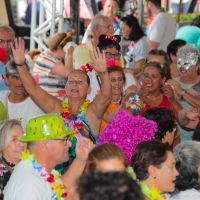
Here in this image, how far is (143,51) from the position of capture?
8945mm

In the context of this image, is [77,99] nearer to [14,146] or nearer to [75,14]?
[14,146]

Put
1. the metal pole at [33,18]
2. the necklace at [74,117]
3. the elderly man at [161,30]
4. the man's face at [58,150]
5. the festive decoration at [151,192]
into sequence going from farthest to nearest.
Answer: the metal pole at [33,18], the elderly man at [161,30], the necklace at [74,117], the man's face at [58,150], the festive decoration at [151,192]

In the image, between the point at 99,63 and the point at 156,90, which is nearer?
the point at 99,63

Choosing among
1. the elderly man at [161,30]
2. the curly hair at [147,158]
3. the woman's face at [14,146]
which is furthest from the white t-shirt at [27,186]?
the elderly man at [161,30]

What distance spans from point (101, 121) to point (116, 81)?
2.21ft

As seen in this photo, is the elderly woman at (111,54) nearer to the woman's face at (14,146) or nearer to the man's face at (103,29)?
the man's face at (103,29)

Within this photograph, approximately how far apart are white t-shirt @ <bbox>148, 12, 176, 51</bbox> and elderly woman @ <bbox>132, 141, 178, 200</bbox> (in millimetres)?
5641

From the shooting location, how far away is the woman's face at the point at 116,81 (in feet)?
21.0

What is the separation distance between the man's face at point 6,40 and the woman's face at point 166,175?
11.5 feet

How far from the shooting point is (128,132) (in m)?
4.81

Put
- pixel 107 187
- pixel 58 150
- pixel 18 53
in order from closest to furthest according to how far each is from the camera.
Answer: pixel 107 187 → pixel 58 150 → pixel 18 53

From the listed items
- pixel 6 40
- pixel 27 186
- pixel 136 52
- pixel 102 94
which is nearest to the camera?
pixel 27 186

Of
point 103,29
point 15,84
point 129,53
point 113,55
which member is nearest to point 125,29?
point 129,53

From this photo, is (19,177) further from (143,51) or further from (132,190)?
(143,51)
